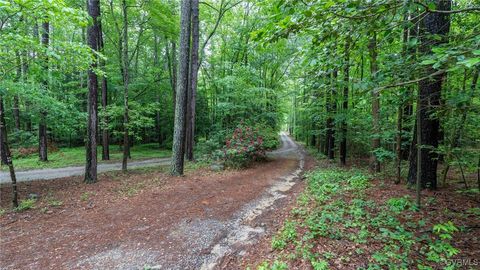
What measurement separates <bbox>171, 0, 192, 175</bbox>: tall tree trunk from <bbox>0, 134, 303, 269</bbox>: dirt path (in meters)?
1.59

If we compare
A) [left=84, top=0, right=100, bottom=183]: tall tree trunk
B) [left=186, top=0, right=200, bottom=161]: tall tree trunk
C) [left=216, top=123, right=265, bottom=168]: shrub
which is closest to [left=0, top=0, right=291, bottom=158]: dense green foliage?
[left=84, top=0, right=100, bottom=183]: tall tree trunk

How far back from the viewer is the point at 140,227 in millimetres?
4473

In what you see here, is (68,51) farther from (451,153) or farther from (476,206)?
(476,206)

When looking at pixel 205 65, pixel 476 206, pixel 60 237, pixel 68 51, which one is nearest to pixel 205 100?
pixel 205 65

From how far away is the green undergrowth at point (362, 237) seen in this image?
9.25ft

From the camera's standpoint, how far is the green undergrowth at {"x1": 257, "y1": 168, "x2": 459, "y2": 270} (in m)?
2.82

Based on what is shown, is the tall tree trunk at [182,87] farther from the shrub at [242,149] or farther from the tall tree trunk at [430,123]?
the tall tree trunk at [430,123]

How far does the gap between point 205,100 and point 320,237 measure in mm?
19095

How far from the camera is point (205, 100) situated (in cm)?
2133

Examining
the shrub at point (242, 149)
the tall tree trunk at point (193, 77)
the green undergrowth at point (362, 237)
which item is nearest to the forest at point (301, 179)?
the green undergrowth at point (362, 237)

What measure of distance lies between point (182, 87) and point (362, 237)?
7.71 meters

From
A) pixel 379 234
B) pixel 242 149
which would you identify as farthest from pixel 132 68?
pixel 379 234

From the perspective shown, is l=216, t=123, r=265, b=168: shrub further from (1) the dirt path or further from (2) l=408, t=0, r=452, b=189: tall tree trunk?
(2) l=408, t=0, r=452, b=189: tall tree trunk

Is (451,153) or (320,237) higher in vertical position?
(451,153)
